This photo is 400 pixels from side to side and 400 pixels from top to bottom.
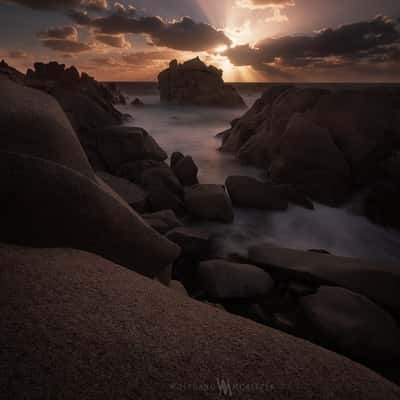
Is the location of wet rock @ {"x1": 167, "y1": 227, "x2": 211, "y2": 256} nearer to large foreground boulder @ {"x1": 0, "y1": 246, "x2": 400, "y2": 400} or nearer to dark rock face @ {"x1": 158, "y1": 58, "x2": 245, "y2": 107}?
large foreground boulder @ {"x1": 0, "y1": 246, "x2": 400, "y2": 400}

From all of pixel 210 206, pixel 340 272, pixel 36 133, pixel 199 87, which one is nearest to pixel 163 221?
pixel 210 206

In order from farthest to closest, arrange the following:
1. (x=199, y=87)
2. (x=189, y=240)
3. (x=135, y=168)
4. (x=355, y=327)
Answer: (x=199, y=87), (x=135, y=168), (x=189, y=240), (x=355, y=327)

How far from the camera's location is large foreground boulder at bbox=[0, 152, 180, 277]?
1612mm

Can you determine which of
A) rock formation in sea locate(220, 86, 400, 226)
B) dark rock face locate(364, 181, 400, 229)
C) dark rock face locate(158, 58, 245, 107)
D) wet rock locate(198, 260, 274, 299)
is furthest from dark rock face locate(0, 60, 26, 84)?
dark rock face locate(158, 58, 245, 107)

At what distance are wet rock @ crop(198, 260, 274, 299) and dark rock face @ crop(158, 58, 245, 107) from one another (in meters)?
39.7

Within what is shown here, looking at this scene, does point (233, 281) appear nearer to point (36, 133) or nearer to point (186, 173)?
point (36, 133)

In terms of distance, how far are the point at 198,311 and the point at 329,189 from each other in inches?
208

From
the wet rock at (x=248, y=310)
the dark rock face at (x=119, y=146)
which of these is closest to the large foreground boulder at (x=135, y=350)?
the wet rock at (x=248, y=310)

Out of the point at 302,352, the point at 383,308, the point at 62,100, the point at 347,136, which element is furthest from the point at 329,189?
the point at 62,100

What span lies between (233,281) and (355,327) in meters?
1.09

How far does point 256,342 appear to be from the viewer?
122 cm

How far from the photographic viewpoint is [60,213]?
66.8 inches

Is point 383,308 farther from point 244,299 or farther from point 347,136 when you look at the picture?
point 347,136

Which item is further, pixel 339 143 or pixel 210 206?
pixel 339 143
